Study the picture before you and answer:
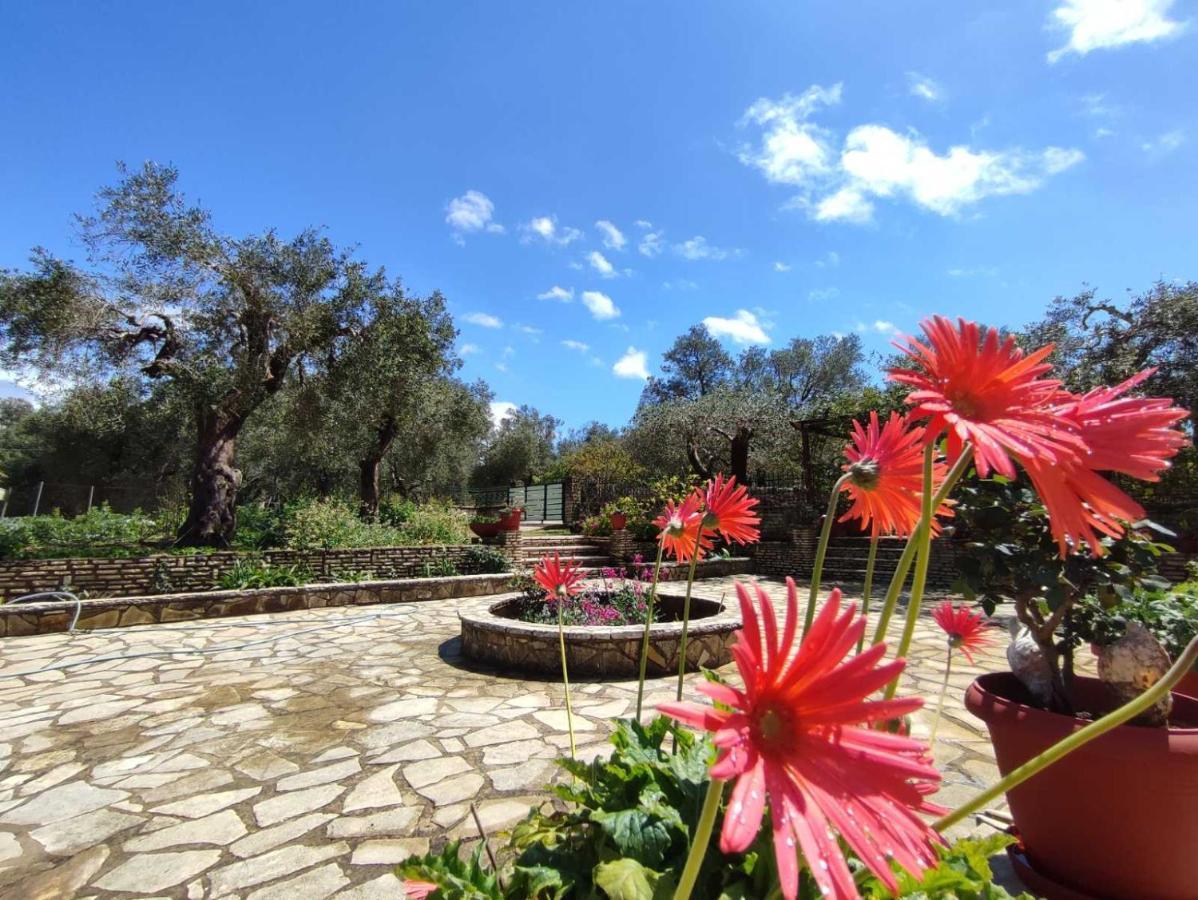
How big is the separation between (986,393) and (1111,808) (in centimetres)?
182

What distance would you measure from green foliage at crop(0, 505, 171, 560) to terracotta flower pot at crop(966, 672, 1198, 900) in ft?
32.6

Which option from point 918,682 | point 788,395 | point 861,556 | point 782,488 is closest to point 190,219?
point 918,682

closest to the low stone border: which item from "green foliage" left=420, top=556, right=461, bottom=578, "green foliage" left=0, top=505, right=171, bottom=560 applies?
"green foliage" left=420, top=556, right=461, bottom=578

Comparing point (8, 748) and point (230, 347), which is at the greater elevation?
point (230, 347)

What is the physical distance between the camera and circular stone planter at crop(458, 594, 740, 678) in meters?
4.76

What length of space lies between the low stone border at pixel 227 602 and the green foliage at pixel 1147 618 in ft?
25.8

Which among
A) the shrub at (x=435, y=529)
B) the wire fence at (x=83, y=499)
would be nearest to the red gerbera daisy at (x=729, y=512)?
the shrub at (x=435, y=529)

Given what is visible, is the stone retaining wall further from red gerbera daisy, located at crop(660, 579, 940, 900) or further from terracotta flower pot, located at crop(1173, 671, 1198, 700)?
red gerbera daisy, located at crop(660, 579, 940, 900)

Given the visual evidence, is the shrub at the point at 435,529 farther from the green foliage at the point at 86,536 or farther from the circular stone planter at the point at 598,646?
the circular stone planter at the point at 598,646

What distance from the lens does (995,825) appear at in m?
2.31

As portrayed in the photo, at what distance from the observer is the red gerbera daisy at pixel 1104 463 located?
1.94ft

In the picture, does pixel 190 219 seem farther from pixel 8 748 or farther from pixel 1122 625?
pixel 1122 625

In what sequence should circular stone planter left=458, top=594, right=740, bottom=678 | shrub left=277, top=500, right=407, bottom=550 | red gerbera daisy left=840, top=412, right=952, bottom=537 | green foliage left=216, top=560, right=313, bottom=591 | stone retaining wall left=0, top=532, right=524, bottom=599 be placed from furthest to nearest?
shrub left=277, top=500, right=407, bottom=550 < green foliage left=216, top=560, right=313, bottom=591 < stone retaining wall left=0, top=532, right=524, bottom=599 < circular stone planter left=458, top=594, right=740, bottom=678 < red gerbera daisy left=840, top=412, right=952, bottom=537

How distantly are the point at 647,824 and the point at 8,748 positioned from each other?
13.7 ft
